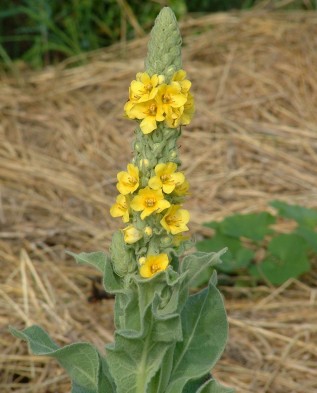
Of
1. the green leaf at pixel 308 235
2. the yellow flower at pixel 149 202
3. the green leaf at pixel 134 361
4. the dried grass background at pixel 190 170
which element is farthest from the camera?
the green leaf at pixel 308 235

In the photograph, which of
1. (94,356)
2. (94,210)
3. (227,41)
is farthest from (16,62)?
(94,356)

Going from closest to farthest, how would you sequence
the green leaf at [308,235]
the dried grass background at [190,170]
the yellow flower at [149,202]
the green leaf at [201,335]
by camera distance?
the yellow flower at [149,202] < the green leaf at [201,335] < the dried grass background at [190,170] < the green leaf at [308,235]

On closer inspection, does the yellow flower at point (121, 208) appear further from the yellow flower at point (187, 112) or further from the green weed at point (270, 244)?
the green weed at point (270, 244)

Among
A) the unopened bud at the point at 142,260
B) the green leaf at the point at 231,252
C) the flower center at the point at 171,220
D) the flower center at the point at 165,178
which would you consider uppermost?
the flower center at the point at 165,178

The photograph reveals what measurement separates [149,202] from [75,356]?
1.43 ft

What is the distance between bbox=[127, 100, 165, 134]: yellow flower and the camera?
5.67 feet

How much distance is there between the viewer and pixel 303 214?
11.5 ft

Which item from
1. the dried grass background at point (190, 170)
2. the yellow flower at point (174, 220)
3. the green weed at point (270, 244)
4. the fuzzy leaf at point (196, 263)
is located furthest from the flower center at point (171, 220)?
the green weed at point (270, 244)

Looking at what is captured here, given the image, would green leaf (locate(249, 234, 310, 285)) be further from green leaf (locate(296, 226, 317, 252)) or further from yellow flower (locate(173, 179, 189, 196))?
yellow flower (locate(173, 179, 189, 196))

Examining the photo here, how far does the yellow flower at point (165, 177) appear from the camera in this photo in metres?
1.73

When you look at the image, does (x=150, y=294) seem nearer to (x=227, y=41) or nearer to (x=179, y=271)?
(x=179, y=271)

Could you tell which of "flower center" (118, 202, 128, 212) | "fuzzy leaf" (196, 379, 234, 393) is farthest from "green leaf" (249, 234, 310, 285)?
"flower center" (118, 202, 128, 212)

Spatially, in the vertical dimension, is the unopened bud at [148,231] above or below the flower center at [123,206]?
below

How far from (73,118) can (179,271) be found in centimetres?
301
